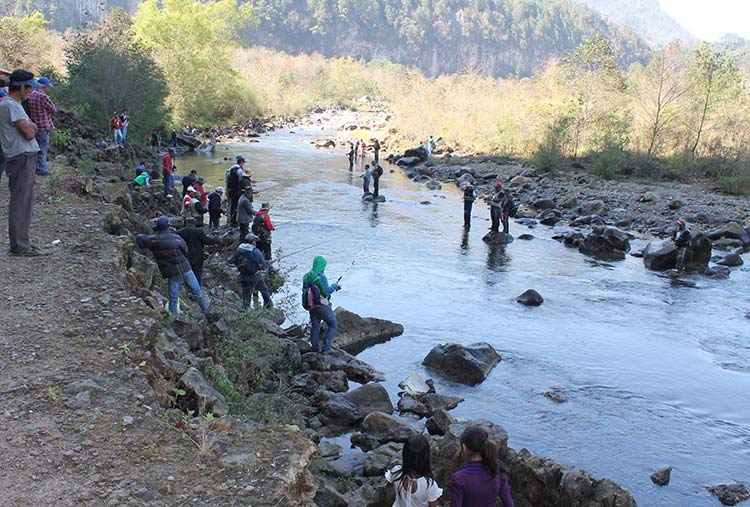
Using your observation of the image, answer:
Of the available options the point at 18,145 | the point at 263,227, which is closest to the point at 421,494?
the point at 18,145

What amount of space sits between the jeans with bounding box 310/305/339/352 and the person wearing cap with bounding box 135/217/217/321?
1.72 metres

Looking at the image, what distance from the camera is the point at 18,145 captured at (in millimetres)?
7820

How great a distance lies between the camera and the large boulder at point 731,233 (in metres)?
23.4

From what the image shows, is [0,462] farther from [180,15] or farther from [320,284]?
[180,15]

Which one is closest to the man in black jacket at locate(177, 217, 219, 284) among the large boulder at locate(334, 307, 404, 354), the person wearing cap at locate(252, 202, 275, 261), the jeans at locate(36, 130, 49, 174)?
the large boulder at locate(334, 307, 404, 354)

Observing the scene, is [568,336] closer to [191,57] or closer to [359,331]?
[359,331]

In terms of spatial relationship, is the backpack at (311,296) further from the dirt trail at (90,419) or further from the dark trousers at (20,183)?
the dark trousers at (20,183)

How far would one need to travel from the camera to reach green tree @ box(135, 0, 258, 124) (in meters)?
52.4

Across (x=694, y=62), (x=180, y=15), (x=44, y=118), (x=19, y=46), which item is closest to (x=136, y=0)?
(x=180, y=15)

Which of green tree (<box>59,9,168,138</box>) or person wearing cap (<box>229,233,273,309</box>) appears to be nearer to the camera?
person wearing cap (<box>229,233,273,309</box>)

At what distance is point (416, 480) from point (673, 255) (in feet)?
56.0

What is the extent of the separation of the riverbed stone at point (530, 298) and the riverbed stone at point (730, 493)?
24.3ft

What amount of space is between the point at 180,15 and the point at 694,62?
3822 centimetres

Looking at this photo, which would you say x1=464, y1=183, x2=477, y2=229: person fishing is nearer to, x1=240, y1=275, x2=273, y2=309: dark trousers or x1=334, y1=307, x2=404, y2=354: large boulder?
x1=334, y1=307, x2=404, y2=354: large boulder
